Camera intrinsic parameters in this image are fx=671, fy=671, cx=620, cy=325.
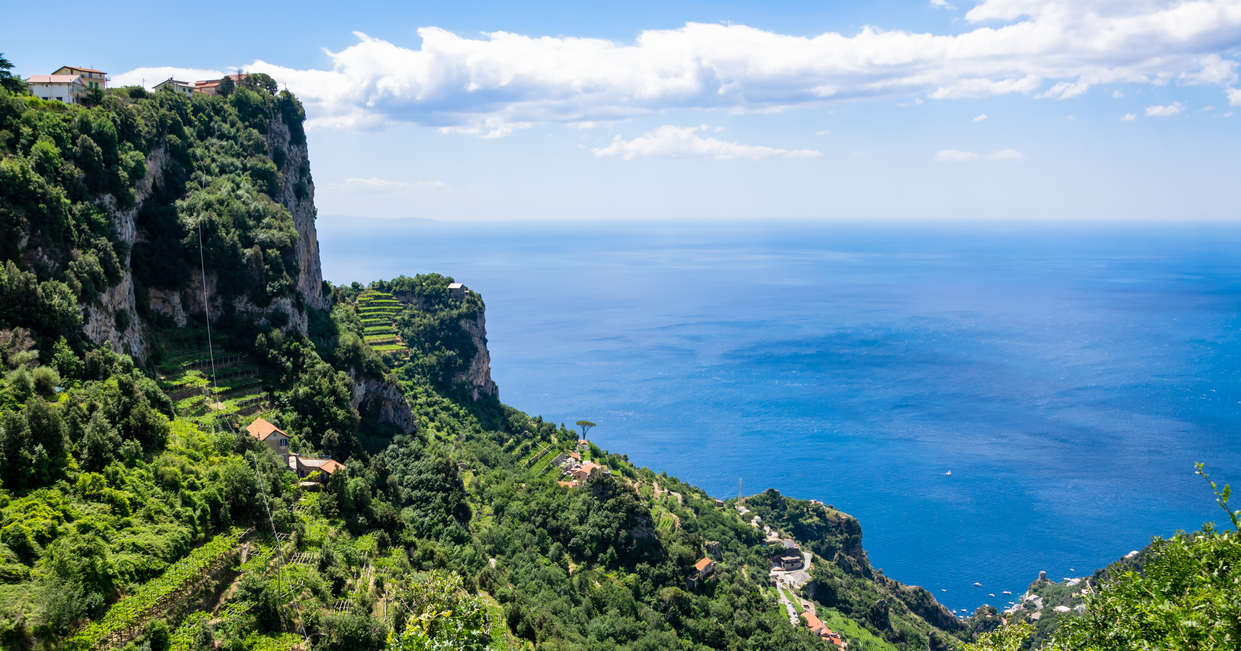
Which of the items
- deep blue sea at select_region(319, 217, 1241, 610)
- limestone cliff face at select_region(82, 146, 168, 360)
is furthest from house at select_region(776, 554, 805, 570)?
limestone cliff face at select_region(82, 146, 168, 360)

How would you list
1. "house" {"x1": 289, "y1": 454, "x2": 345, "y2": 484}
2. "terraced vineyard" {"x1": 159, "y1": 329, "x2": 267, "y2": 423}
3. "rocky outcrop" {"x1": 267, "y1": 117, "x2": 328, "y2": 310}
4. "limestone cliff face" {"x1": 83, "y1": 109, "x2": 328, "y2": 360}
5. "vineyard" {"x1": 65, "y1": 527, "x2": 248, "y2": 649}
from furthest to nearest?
"rocky outcrop" {"x1": 267, "y1": 117, "x2": 328, "y2": 310}
"terraced vineyard" {"x1": 159, "y1": 329, "x2": 267, "y2": 423}
"house" {"x1": 289, "y1": 454, "x2": 345, "y2": 484}
"limestone cliff face" {"x1": 83, "y1": 109, "x2": 328, "y2": 360}
"vineyard" {"x1": 65, "y1": 527, "x2": 248, "y2": 649}

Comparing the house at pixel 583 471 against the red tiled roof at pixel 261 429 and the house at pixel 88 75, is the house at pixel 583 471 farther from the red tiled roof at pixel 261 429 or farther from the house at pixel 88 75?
the house at pixel 88 75

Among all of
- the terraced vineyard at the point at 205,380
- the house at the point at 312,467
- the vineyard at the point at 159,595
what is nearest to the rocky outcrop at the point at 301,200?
the terraced vineyard at the point at 205,380

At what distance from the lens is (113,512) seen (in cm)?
2112

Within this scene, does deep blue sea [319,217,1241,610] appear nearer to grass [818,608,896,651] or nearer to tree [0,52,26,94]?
grass [818,608,896,651]

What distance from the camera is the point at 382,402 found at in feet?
156

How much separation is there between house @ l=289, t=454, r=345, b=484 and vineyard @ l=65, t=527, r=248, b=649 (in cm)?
872

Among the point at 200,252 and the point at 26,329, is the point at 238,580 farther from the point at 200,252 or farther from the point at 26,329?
the point at 200,252

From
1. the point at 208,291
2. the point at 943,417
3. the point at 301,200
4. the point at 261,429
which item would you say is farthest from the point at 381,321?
the point at 943,417

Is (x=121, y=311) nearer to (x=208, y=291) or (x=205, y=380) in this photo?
(x=205, y=380)

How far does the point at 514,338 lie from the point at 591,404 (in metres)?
53.3

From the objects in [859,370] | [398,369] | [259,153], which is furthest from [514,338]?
[259,153]

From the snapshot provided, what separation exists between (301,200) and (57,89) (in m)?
19.1

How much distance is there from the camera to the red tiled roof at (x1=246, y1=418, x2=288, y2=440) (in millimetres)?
33250
